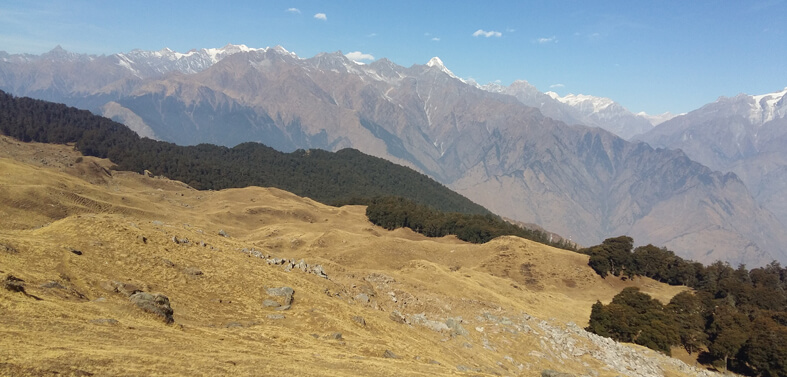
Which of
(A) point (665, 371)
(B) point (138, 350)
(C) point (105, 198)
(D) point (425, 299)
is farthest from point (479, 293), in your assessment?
(C) point (105, 198)

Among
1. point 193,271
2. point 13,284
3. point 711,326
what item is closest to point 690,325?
point 711,326

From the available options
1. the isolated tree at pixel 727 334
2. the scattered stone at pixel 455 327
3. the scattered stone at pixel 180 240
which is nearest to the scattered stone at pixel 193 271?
the scattered stone at pixel 180 240

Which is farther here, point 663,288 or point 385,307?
point 663,288

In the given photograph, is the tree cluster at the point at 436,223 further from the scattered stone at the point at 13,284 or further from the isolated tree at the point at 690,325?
the scattered stone at the point at 13,284

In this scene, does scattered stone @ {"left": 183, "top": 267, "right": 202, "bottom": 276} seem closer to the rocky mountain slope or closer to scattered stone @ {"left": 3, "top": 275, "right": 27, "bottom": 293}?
the rocky mountain slope

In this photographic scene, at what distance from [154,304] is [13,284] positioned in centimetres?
630

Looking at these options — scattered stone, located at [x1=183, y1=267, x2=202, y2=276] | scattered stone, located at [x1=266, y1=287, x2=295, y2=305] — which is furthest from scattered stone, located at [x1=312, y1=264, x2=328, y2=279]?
scattered stone, located at [x1=183, y1=267, x2=202, y2=276]

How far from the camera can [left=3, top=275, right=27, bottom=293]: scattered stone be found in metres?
20.2

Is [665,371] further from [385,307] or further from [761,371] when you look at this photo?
[385,307]

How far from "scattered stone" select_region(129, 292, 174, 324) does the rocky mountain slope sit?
3.7 inches

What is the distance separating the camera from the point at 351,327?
97.4 ft

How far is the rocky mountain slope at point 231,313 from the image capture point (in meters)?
18.2

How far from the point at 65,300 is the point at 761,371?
7244 cm

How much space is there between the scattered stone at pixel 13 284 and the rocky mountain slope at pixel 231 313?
0.07 metres
